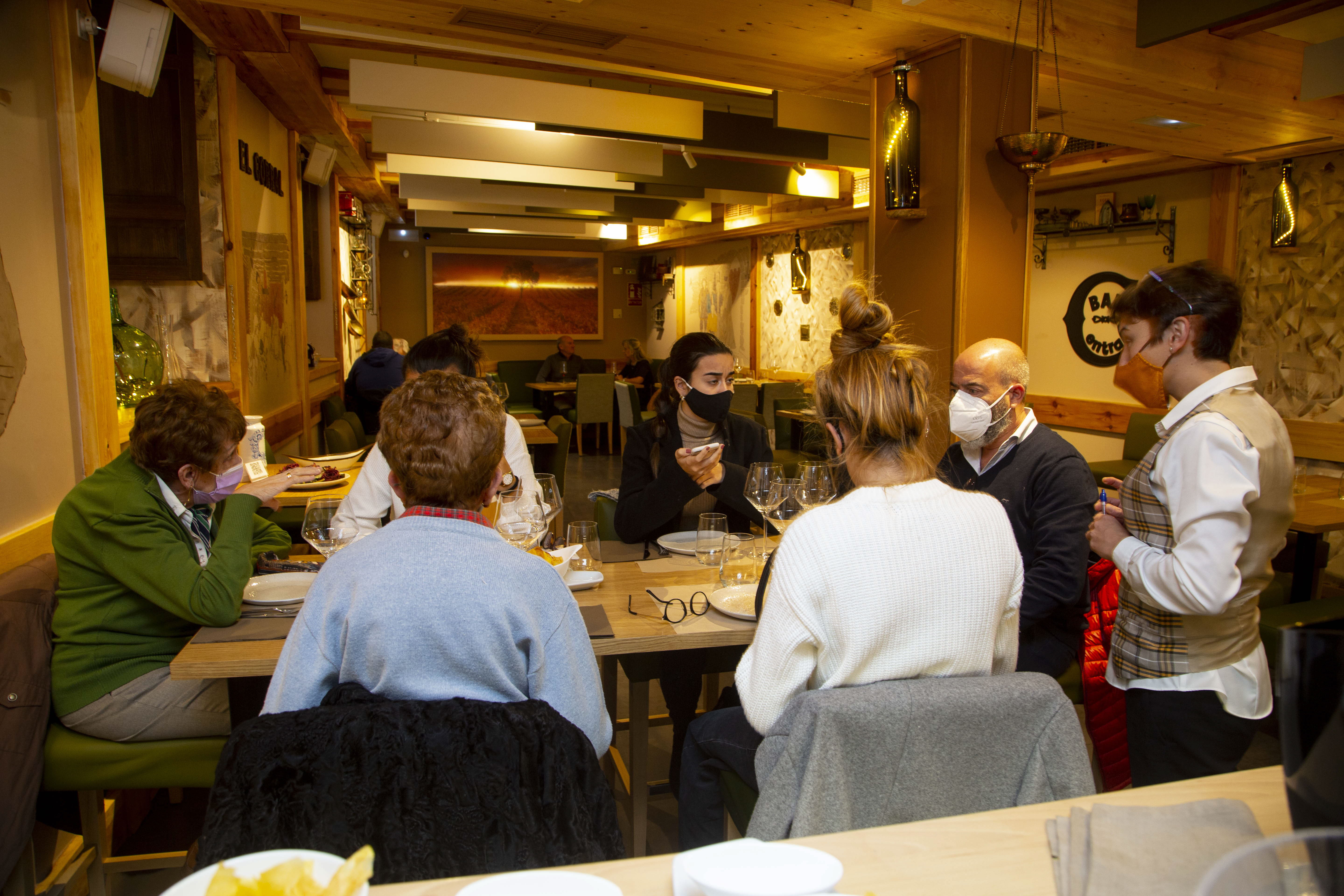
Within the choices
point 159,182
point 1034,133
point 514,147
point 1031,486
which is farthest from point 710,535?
point 514,147

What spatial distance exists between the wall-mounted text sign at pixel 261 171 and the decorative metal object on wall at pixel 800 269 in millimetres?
6112

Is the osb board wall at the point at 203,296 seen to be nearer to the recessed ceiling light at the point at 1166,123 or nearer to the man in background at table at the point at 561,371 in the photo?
the recessed ceiling light at the point at 1166,123

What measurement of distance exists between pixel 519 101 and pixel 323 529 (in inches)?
145

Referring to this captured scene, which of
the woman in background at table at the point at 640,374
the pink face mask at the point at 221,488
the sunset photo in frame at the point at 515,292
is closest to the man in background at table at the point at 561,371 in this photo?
the woman in background at table at the point at 640,374

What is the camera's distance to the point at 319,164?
7.30m

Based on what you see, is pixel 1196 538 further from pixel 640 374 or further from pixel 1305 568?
pixel 640 374

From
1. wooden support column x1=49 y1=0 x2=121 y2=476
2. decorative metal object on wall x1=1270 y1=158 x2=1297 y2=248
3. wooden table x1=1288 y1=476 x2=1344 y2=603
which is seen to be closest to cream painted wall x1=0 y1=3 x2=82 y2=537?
wooden support column x1=49 y1=0 x2=121 y2=476

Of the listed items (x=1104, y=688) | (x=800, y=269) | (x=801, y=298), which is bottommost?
(x=1104, y=688)

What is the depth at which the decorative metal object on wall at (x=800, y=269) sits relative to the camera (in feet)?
35.0

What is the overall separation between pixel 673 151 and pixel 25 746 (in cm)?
707

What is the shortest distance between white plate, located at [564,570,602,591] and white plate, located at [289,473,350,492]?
1960mm

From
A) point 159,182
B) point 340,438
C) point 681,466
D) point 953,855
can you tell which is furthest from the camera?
point 340,438

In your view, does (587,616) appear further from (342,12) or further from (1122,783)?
(342,12)

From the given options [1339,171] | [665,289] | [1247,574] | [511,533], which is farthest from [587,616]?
[665,289]
